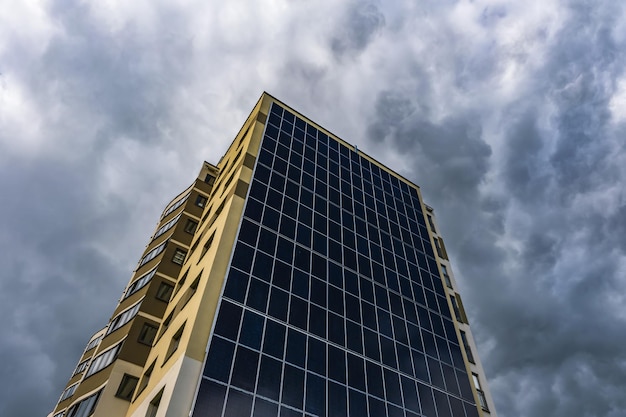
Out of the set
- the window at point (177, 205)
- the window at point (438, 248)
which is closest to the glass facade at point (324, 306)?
the window at point (438, 248)

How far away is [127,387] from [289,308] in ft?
41.3

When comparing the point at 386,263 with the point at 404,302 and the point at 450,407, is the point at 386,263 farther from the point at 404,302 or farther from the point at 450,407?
the point at 450,407

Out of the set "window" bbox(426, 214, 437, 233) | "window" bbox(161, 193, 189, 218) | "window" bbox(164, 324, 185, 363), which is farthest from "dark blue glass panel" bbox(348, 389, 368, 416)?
"window" bbox(161, 193, 189, 218)

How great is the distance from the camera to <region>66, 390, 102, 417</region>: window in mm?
27734

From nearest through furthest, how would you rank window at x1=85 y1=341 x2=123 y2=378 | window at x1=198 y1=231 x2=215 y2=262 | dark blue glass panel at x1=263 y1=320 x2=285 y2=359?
dark blue glass panel at x1=263 y1=320 x2=285 y2=359, window at x1=198 y1=231 x2=215 y2=262, window at x1=85 y1=341 x2=123 y2=378

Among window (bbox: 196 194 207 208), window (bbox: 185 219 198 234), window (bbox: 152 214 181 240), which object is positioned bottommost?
window (bbox: 185 219 198 234)

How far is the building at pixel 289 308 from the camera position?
22016mm

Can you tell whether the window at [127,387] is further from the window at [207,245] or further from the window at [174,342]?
the window at [207,245]

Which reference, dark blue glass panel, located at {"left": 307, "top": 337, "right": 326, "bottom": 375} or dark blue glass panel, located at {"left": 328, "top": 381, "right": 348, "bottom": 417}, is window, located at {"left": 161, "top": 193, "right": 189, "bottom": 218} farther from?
dark blue glass panel, located at {"left": 328, "top": 381, "right": 348, "bottom": 417}

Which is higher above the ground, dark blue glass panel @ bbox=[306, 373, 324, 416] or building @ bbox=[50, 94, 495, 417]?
building @ bbox=[50, 94, 495, 417]

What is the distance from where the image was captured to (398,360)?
28734 millimetres

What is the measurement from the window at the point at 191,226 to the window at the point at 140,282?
5067 millimetres

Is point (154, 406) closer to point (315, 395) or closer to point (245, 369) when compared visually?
point (245, 369)

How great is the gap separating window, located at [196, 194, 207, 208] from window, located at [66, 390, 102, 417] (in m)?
20.4
